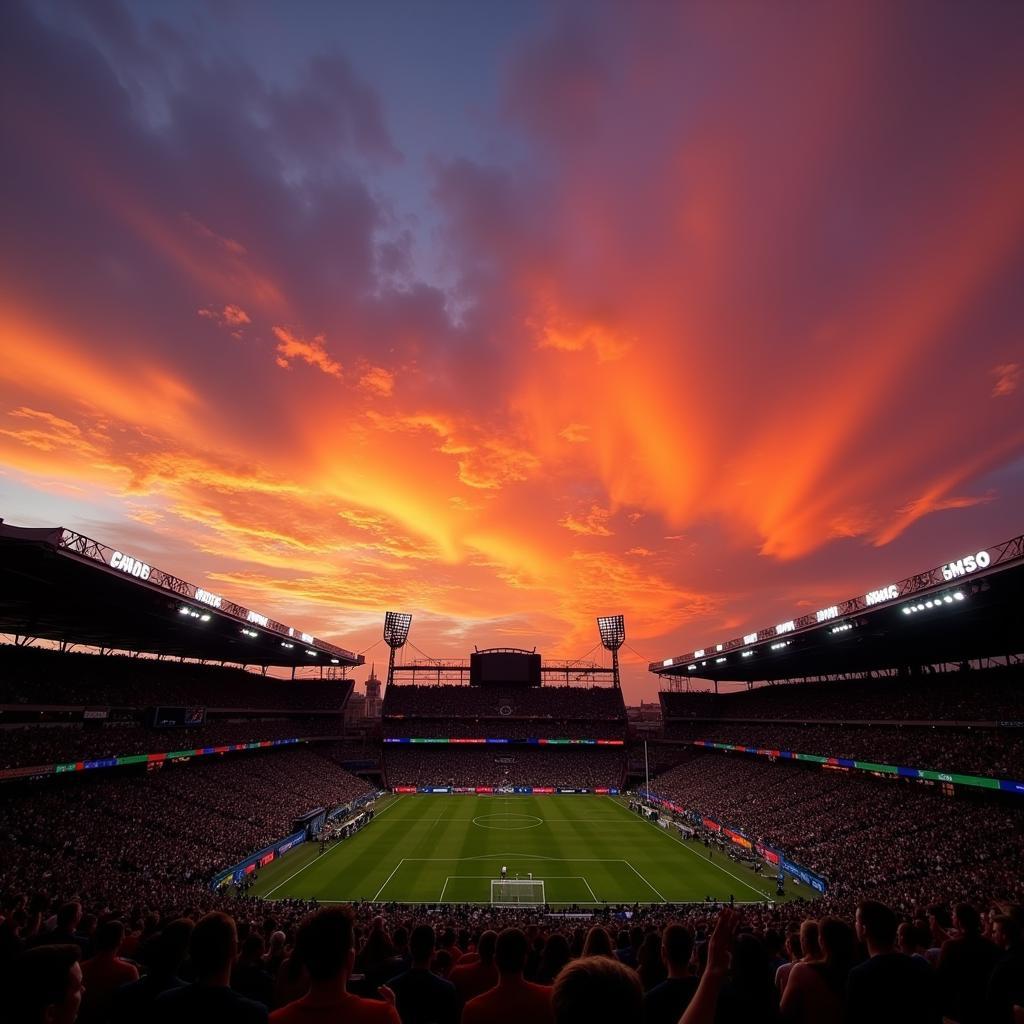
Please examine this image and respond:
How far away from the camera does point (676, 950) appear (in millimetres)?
4348

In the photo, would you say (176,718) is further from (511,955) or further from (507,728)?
(511,955)

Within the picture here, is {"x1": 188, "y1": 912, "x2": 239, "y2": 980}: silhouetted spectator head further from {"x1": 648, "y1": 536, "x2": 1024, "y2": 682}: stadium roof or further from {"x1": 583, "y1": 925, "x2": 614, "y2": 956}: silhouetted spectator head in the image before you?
{"x1": 648, "y1": 536, "x2": 1024, "y2": 682}: stadium roof

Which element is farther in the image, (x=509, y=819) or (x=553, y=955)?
(x=509, y=819)

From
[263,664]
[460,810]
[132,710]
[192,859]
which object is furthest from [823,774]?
[263,664]

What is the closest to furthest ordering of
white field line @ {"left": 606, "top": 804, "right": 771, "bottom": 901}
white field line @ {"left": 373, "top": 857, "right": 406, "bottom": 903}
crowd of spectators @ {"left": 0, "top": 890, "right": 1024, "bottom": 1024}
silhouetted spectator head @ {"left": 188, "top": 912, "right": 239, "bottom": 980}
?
crowd of spectators @ {"left": 0, "top": 890, "right": 1024, "bottom": 1024} → silhouetted spectator head @ {"left": 188, "top": 912, "right": 239, "bottom": 980} → white field line @ {"left": 373, "top": 857, "right": 406, "bottom": 903} → white field line @ {"left": 606, "top": 804, "right": 771, "bottom": 901}

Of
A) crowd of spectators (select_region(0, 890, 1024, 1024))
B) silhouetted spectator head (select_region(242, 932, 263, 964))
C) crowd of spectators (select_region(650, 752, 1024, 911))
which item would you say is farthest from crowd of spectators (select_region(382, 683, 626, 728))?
crowd of spectators (select_region(0, 890, 1024, 1024))

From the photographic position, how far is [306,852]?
141 ft

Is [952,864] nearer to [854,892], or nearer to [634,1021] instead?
[854,892]

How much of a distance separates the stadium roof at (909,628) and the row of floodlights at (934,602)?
1.9 inches

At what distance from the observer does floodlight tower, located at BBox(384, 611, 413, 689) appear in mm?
95625

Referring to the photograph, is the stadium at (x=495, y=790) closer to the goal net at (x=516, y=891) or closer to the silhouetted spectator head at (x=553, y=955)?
the goal net at (x=516, y=891)

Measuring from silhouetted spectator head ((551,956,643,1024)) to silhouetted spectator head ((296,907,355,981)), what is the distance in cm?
167

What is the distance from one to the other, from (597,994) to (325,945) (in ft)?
6.58

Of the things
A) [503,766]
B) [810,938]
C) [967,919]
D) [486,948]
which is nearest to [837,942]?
[810,938]
